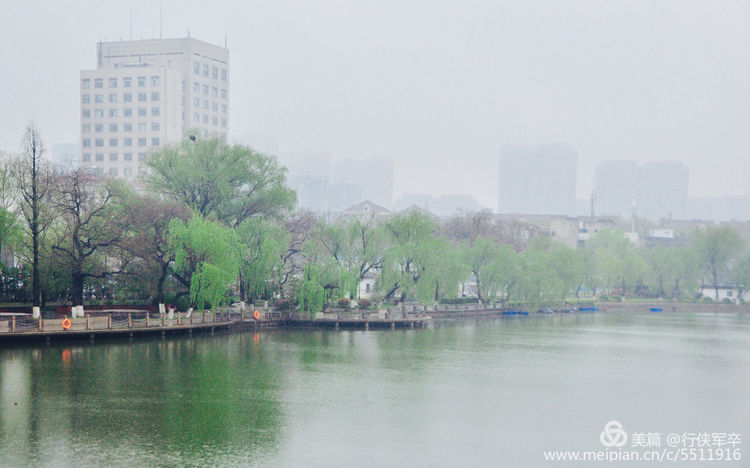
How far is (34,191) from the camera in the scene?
35750 mm

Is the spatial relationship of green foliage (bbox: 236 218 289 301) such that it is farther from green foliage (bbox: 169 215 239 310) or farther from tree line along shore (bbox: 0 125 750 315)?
green foliage (bbox: 169 215 239 310)

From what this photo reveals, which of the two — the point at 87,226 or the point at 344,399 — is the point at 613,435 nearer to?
the point at 344,399

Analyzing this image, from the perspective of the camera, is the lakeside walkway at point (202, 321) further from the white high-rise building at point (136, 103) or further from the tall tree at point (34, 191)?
the white high-rise building at point (136, 103)

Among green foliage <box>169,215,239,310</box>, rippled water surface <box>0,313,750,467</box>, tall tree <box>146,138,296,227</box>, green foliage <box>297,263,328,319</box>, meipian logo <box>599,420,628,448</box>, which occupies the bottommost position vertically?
meipian logo <box>599,420,628,448</box>

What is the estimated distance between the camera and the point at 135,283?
40250mm

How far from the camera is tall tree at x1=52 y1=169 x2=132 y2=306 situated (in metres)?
38.2

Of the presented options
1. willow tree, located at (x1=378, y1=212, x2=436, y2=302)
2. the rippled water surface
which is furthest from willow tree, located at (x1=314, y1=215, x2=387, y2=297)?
the rippled water surface

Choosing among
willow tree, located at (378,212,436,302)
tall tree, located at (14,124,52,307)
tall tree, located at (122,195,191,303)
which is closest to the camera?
tall tree, located at (14,124,52,307)

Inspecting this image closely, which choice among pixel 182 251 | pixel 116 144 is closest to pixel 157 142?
pixel 116 144

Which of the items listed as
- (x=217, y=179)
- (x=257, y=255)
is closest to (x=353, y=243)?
(x=257, y=255)

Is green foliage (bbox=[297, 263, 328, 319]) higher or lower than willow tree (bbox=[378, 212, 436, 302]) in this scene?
lower

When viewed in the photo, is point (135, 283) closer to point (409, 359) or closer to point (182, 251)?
point (182, 251)

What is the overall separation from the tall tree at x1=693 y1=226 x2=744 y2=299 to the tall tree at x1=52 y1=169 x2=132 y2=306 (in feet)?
201

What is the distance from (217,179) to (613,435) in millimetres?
29954
